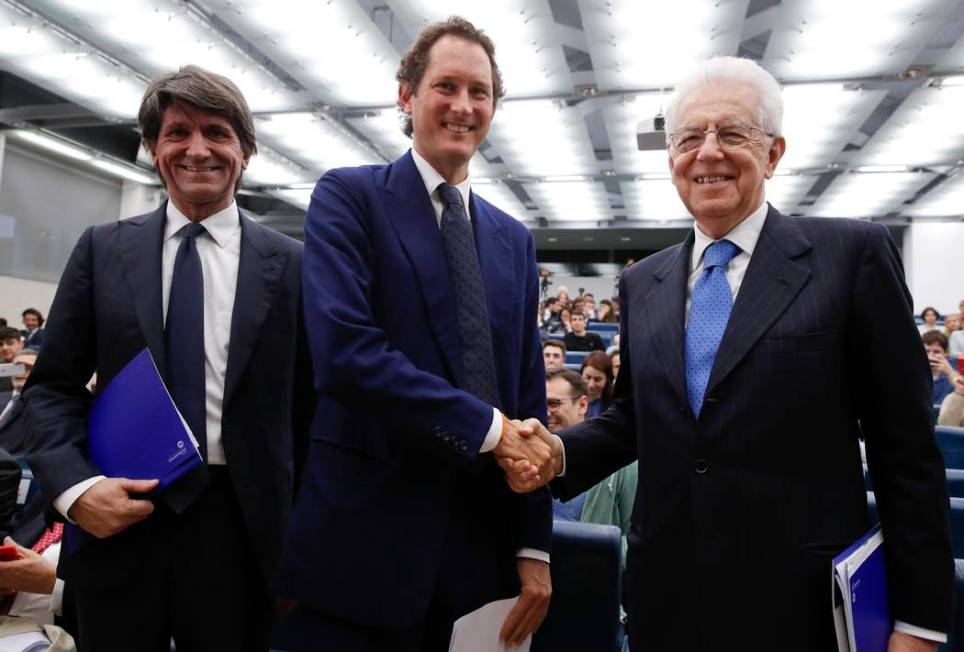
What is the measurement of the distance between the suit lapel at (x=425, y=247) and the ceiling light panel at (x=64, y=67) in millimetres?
6267

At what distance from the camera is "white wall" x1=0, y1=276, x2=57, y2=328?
10062mm

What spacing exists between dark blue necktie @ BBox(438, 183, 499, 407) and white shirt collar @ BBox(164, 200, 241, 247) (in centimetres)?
48

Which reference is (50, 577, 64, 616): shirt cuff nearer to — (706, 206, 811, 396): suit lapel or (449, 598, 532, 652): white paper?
(449, 598, 532, 652): white paper

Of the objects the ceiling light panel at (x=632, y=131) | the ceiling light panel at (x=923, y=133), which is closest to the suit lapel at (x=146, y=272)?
the ceiling light panel at (x=632, y=131)

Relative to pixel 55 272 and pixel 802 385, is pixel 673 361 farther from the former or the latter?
pixel 55 272

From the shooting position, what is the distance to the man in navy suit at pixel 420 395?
3.23ft

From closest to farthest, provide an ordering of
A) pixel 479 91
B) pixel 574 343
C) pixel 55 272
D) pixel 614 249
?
pixel 479 91, pixel 574 343, pixel 55 272, pixel 614 249

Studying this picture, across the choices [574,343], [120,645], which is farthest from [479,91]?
[574,343]

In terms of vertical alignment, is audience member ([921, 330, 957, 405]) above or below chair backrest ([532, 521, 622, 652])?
above

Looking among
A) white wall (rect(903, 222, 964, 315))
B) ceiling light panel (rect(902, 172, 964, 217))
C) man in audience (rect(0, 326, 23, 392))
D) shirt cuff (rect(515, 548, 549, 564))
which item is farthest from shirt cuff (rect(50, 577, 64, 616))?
white wall (rect(903, 222, 964, 315))

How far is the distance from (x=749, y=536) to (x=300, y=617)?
70cm

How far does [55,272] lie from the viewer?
36.3 feet

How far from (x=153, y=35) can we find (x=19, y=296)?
21.4 ft

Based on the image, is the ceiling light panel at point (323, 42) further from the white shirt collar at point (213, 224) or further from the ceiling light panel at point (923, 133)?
the ceiling light panel at point (923, 133)
